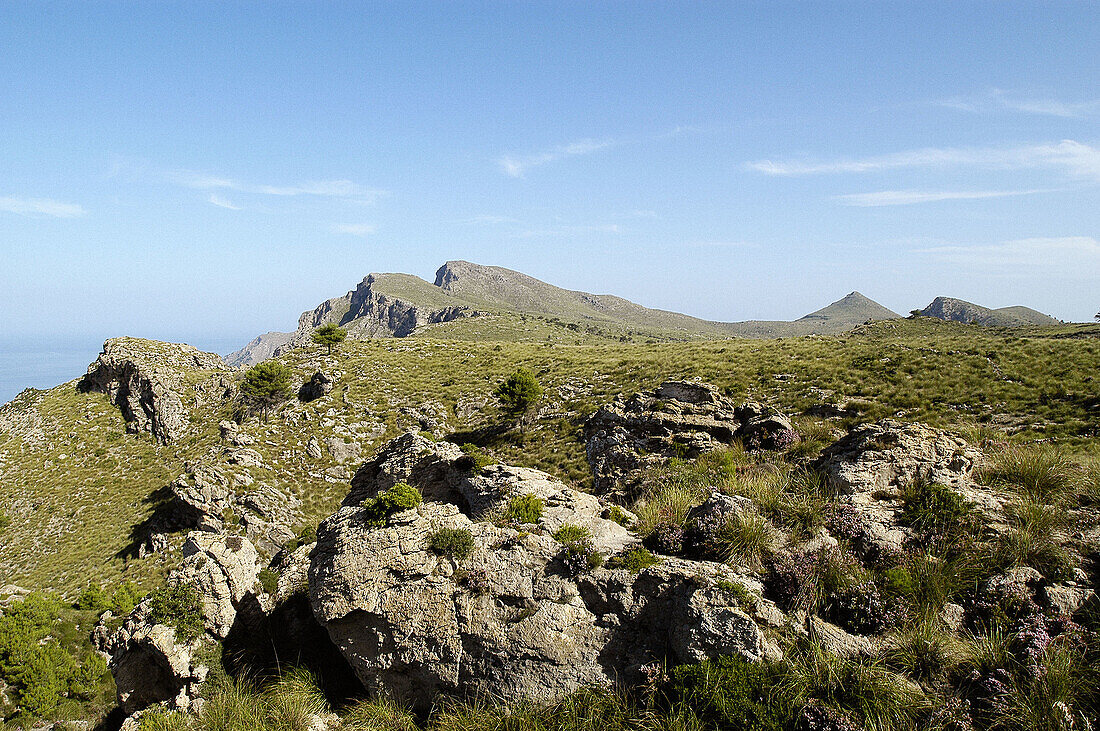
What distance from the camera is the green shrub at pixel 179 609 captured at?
12.5 m

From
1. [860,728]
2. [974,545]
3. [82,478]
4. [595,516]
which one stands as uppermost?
[974,545]

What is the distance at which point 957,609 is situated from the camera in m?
7.43

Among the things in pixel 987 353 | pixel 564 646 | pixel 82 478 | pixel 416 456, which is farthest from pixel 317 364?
pixel 987 353

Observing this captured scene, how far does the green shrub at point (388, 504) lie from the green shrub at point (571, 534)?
4.32 meters

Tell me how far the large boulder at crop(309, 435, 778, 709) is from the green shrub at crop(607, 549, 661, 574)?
0.14 m

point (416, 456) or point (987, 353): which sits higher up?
point (987, 353)

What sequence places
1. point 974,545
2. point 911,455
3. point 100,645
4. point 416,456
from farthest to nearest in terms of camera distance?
1. point 100,645
2. point 416,456
3. point 911,455
4. point 974,545

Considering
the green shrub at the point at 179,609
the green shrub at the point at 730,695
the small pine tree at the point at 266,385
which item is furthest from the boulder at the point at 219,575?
the small pine tree at the point at 266,385

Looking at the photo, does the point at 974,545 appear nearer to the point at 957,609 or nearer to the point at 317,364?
the point at 957,609

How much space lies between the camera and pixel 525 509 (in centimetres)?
1105

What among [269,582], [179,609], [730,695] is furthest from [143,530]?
[730,695]

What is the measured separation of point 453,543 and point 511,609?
2094 millimetres

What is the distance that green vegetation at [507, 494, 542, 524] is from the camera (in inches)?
426

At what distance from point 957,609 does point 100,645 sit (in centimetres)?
3162
